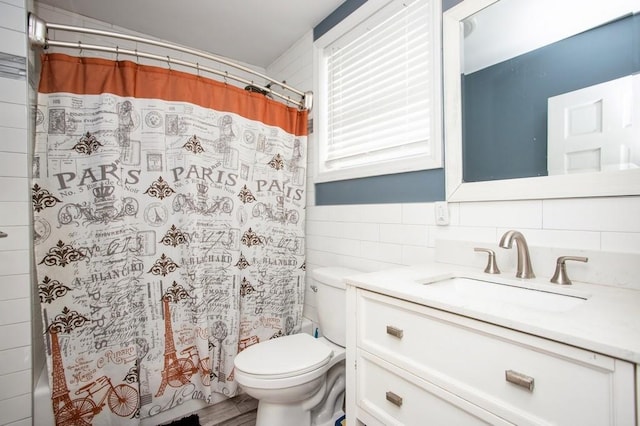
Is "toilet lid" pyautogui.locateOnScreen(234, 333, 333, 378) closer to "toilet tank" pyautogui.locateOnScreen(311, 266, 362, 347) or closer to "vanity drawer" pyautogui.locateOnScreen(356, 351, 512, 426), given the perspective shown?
"toilet tank" pyautogui.locateOnScreen(311, 266, 362, 347)

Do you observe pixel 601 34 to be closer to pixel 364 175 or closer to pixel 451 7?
pixel 451 7

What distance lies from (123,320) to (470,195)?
1795mm

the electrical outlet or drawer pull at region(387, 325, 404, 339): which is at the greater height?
the electrical outlet

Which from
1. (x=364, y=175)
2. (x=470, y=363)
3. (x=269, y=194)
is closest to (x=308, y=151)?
(x=269, y=194)

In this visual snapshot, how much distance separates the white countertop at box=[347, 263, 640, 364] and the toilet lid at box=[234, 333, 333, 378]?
0.52m

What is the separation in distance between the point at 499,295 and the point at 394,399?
524mm

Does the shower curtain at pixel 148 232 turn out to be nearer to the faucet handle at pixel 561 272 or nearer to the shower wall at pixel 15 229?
the shower wall at pixel 15 229

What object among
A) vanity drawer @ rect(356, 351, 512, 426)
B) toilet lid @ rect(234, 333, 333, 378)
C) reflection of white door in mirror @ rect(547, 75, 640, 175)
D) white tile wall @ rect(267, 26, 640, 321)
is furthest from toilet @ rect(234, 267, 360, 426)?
reflection of white door in mirror @ rect(547, 75, 640, 175)

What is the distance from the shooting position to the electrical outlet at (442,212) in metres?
1.31

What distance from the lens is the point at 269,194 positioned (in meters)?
1.96

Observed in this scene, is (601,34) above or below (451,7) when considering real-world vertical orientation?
below

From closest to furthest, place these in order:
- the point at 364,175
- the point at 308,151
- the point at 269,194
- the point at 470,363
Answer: the point at 470,363 < the point at 364,175 < the point at 269,194 < the point at 308,151

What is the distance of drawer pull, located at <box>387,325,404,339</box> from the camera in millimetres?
909

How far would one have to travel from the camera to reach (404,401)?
897 mm
